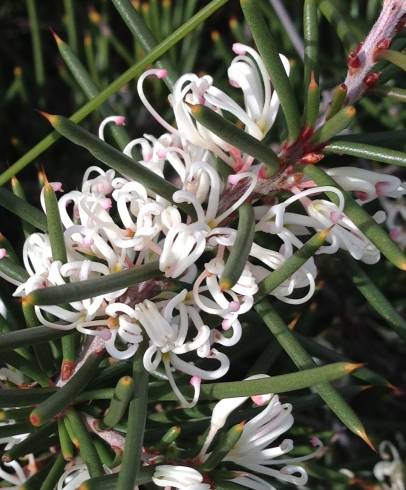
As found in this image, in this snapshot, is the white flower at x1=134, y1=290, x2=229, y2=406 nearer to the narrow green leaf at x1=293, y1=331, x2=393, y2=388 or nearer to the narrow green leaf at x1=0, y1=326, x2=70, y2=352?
the narrow green leaf at x1=0, y1=326, x2=70, y2=352

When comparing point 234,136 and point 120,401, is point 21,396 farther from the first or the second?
point 234,136

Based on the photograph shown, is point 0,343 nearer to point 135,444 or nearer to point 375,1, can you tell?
point 135,444

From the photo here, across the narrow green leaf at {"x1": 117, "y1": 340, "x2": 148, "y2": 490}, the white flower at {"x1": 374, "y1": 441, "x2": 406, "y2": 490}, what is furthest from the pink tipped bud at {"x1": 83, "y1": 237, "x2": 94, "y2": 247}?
the white flower at {"x1": 374, "y1": 441, "x2": 406, "y2": 490}

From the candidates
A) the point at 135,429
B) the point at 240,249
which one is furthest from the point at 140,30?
the point at 135,429

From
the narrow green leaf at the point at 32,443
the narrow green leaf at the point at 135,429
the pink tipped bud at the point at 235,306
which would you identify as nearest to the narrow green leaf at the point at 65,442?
the narrow green leaf at the point at 32,443

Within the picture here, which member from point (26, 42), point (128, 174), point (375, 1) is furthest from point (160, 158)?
point (26, 42)

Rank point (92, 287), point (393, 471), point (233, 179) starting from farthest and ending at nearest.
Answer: point (393, 471) → point (233, 179) → point (92, 287)
